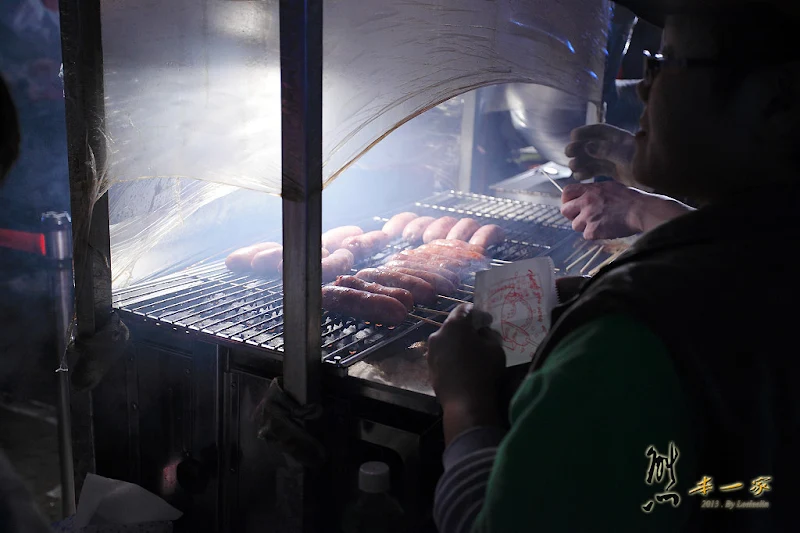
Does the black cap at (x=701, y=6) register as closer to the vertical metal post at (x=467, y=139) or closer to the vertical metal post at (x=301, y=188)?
the vertical metal post at (x=301, y=188)

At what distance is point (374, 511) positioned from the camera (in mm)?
2205

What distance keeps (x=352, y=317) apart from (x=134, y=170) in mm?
1110

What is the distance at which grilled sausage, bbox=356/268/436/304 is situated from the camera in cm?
304

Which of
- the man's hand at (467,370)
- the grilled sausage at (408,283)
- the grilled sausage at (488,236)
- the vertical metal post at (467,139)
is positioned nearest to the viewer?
the man's hand at (467,370)

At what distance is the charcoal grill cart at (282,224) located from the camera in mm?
1950

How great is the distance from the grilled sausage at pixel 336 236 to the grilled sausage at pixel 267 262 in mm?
559

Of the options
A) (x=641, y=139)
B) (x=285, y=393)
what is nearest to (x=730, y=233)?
(x=641, y=139)

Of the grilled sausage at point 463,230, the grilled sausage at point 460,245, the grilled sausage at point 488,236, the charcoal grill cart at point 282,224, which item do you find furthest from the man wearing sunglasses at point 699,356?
the grilled sausage at point 463,230

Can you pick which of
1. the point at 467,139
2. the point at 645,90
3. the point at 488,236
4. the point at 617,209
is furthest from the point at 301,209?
the point at 467,139

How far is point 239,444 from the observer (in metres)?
2.44

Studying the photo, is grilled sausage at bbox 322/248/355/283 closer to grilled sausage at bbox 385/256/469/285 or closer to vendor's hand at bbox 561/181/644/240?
grilled sausage at bbox 385/256/469/285

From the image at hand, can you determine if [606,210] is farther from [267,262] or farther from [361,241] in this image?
[267,262]

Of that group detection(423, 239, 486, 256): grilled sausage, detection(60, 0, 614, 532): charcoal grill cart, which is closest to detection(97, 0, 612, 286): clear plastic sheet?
detection(60, 0, 614, 532): charcoal grill cart

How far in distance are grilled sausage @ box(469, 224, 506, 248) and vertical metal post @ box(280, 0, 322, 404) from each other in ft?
7.26
